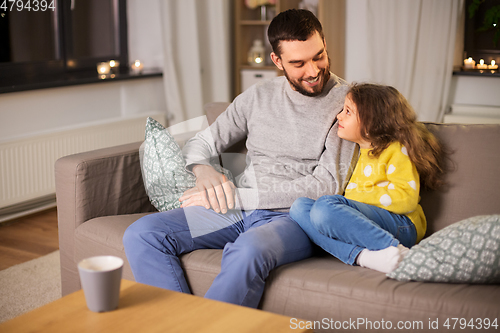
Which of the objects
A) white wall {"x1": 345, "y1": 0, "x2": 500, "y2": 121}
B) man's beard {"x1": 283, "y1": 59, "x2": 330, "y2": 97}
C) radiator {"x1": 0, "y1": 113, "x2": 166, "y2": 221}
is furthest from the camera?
white wall {"x1": 345, "y1": 0, "x2": 500, "y2": 121}

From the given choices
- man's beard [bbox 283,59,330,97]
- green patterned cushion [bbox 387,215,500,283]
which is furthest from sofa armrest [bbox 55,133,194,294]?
green patterned cushion [bbox 387,215,500,283]

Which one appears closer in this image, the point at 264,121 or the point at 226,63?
the point at 264,121

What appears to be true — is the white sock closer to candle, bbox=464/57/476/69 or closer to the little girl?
the little girl

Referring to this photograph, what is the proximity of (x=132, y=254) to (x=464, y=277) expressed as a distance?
2.88ft

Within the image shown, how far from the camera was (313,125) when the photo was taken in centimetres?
160

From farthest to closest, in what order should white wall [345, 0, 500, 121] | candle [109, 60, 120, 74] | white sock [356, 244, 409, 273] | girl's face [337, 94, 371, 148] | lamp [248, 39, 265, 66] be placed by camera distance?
lamp [248, 39, 265, 66] → candle [109, 60, 120, 74] → white wall [345, 0, 500, 121] → girl's face [337, 94, 371, 148] → white sock [356, 244, 409, 273]

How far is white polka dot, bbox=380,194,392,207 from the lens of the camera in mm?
1387

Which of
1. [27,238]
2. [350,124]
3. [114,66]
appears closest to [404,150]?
[350,124]

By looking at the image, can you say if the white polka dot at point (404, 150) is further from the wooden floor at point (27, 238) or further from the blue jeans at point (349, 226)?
the wooden floor at point (27, 238)

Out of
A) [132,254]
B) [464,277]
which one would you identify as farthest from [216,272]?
[464,277]

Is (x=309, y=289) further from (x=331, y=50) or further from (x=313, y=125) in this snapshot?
(x=331, y=50)

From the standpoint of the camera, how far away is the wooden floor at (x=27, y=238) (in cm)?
236

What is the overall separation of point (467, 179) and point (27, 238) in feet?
6.92

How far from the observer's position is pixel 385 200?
1.39 metres
